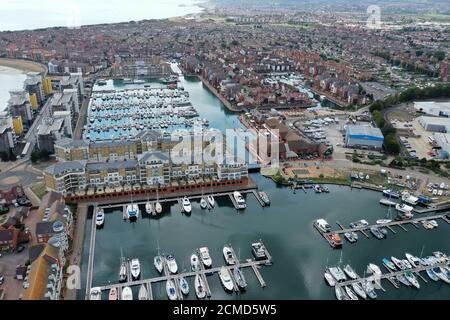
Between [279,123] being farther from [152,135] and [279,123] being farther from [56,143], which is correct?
[56,143]

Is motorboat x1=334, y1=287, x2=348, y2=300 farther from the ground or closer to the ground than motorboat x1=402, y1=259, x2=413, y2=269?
closer to the ground

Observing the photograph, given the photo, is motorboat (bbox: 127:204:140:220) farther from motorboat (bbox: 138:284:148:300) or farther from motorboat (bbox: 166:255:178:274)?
motorboat (bbox: 138:284:148:300)

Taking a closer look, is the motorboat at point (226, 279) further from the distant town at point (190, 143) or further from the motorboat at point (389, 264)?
the motorboat at point (389, 264)

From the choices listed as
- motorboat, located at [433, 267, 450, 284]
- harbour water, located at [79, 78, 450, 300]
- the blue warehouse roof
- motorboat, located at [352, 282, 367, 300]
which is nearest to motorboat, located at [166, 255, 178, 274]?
harbour water, located at [79, 78, 450, 300]

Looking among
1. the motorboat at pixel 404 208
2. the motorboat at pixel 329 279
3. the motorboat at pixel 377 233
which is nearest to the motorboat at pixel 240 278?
the motorboat at pixel 329 279

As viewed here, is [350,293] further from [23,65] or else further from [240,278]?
[23,65]

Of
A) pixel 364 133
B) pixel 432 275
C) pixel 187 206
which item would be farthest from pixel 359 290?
pixel 364 133

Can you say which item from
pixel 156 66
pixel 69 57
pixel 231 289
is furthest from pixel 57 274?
pixel 69 57

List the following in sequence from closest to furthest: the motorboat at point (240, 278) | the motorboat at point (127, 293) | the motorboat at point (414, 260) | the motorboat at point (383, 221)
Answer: the motorboat at point (127, 293)
the motorboat at point (240, 278)
the motorboat at point (414, 260)
the motorboat at point (383, 221)

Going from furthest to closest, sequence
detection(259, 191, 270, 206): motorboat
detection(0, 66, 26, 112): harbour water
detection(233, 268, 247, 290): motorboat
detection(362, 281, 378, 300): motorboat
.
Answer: detection(0, 66, 26, 112): harbour water → detection(259, 191, 270, 206): motorboat → detection(233, 268, 247, 290): motorboat → detection(362, 281, 378, 300): motorboat
